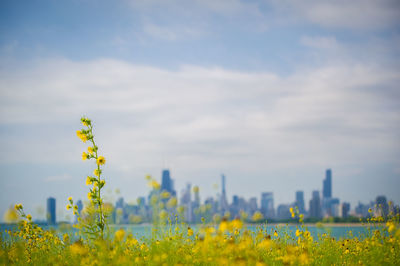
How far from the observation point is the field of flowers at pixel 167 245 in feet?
17.3

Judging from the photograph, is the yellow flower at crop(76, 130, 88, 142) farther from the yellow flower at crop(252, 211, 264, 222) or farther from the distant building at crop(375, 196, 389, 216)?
the distant building at crop(375, 196, 389, 216)

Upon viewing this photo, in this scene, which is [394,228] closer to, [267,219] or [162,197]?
[267,219]

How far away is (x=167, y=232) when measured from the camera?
7.60 meters

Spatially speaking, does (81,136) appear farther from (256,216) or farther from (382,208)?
(382,208)

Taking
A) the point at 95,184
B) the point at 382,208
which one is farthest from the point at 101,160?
the point at 382,208

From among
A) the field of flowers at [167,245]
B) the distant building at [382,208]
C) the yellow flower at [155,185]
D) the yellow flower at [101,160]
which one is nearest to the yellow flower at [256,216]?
the field of flowers at [167,245]

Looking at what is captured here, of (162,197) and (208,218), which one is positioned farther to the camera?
(208,218)

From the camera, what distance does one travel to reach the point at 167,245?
5.75m

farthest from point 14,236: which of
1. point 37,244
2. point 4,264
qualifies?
point 4,264

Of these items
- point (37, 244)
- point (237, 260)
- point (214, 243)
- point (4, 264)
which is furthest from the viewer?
point (37, 244)

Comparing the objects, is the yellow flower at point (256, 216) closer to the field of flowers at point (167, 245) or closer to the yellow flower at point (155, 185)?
the field of flowers at point (167, 245)

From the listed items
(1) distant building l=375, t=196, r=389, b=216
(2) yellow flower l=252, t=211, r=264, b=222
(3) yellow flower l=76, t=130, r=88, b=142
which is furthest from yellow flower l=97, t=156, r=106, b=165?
(1) distant building l=375, t=196, r=389, b=216

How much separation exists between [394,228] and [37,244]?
7.10 m

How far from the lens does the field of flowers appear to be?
528cm
